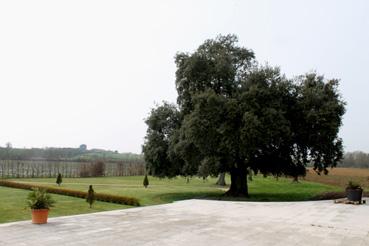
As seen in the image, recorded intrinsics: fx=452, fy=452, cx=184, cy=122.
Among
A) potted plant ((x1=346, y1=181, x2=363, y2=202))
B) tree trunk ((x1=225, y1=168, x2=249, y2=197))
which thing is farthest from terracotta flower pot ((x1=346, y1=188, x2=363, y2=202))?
A: tree trunk ((x1=225, y1=168, x2=249, y2=197))

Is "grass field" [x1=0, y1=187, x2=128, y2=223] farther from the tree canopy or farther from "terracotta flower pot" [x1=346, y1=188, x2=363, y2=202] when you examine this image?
"terracotta flower pot" [x1=346, y1=188, x2=363, y2=202]

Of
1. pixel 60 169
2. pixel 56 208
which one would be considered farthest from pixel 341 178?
pixel 56 208

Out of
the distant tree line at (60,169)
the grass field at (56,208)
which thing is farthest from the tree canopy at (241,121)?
the distant tree line at (60,169)

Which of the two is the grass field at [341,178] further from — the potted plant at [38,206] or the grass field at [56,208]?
the potted plant at [38,206]

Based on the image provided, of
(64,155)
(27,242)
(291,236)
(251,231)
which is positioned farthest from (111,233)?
(64,155)

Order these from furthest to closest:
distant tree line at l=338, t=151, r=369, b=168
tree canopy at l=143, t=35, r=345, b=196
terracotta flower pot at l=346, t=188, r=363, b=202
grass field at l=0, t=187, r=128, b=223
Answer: distant tree line at l=338, t=151, r=369, b=168 → tree canopy at l=143, t=35, r=345, b=196 → terracotta flower pot at l=346, t=188, r=363, b=202 → grass field at l=0, t=187, r=128, b=223

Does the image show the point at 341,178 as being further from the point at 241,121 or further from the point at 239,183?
the point at 241,121

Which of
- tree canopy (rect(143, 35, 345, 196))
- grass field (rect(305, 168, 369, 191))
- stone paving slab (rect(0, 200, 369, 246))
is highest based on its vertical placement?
tree canopy (rect(143, 35, 345, 196))

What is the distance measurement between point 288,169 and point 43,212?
1878 centimetres

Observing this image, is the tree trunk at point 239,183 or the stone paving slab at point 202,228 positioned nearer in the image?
the stone paving slab at point 202,228

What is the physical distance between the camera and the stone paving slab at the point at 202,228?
1242 centimetres

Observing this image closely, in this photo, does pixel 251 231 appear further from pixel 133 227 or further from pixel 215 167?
pixel 215 167

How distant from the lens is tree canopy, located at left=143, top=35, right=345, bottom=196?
2638cm

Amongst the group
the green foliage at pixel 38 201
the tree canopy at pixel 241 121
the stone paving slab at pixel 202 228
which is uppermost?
the tree canopy at pixel 241 121
